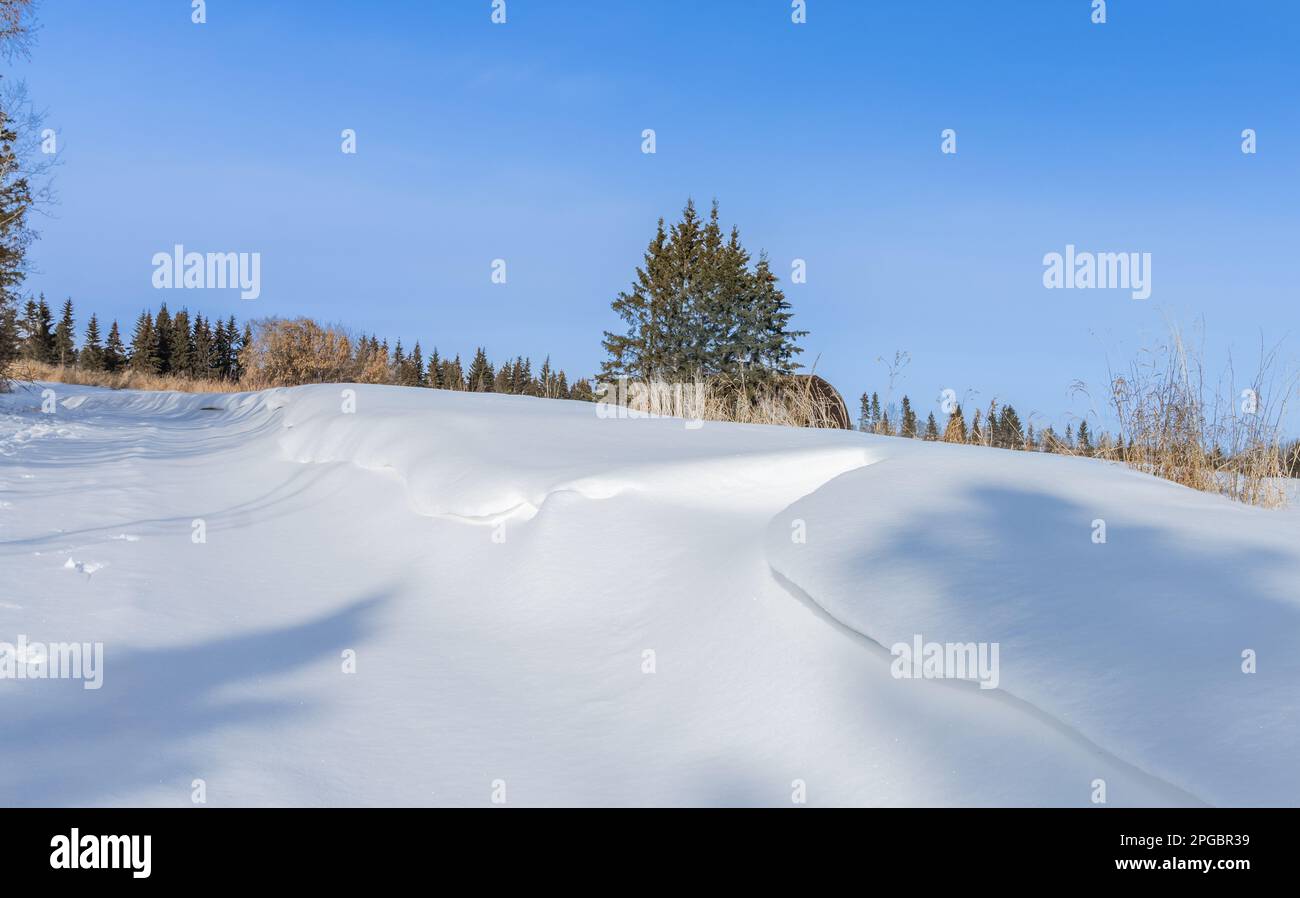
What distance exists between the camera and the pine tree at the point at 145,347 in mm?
44250

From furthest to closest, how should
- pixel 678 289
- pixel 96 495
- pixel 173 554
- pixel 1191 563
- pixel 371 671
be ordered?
pixel 678 289 < pixel 96 495 < pixel 173 554 < pixel 371 671 < pixel 1191 563

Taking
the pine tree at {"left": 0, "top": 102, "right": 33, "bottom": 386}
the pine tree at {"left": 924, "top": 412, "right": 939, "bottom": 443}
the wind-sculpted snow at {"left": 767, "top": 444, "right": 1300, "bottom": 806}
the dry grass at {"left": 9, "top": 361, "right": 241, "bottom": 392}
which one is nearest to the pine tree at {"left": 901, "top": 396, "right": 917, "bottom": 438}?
the pine tree at {"left": 924, "top": 412, "right": 939, "bottom": 443}

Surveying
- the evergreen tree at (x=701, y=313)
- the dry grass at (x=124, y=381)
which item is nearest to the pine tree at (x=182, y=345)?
the dry grass at (x=124, y=381)

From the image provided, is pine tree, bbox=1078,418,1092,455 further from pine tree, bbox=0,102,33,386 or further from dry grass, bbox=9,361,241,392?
dry grass, bbox=9,361,241,392

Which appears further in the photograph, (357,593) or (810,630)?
(357,593)

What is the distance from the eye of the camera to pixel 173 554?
3525 mm

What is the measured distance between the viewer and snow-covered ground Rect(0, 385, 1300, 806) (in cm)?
159

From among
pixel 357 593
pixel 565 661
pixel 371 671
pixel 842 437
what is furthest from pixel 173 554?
pixel 842 437

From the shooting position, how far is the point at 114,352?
47.2 m

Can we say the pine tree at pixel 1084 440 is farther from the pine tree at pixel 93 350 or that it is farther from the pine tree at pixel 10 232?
the pine tree at pixel 93 350

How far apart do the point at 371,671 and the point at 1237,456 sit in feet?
15.9

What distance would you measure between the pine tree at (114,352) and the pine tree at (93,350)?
0.32 metres

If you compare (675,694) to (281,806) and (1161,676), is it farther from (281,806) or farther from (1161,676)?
(1161,676)

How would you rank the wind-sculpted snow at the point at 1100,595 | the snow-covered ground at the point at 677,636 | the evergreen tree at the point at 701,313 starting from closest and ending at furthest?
the wind-sculpted snow at the point at 1100,595 → the snow-covered ground at the point at 677,636 → the evergreen tree at the point at 701,313
